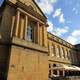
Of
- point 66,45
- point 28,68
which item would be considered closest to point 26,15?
point 28,68

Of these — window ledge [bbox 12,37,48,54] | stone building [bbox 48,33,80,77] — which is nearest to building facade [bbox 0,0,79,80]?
window ledge [bbox 12,37,48,54]

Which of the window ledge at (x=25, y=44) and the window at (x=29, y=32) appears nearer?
the window ledge at (x=25, y=44)

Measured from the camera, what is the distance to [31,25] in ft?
54.7

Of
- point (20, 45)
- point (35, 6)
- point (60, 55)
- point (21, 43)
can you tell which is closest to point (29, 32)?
point (21, 43)

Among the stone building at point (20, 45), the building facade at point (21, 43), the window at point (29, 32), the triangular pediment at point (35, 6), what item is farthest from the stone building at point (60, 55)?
the window at point (29, 32)

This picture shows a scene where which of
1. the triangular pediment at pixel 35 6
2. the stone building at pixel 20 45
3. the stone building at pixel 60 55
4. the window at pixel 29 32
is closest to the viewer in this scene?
the stone building at pixel 20 45

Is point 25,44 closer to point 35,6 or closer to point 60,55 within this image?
point 35,6

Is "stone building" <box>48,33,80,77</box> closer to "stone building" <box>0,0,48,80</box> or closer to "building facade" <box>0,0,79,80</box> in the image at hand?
"building facade" <box>0,0,79,80</box>

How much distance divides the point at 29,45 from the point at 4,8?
5.76 meters

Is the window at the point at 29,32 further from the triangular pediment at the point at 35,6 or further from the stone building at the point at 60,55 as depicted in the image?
the stone building at the point at 60,55

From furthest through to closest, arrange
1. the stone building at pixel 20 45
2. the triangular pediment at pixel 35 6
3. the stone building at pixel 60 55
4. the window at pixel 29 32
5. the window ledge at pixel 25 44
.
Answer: the stone building at pixel 60 55 → the triangular pediment at pixel 35 6 → the window at pixel 29 32 → the window ledge at pixel 25 44 → the stone building at pixel 20 45

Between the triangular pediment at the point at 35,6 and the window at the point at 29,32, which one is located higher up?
the triangular pediment at the point at 35,6

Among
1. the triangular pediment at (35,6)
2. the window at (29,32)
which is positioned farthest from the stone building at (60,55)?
the window at (29,32)

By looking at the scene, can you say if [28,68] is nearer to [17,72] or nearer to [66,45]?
[17,72]
